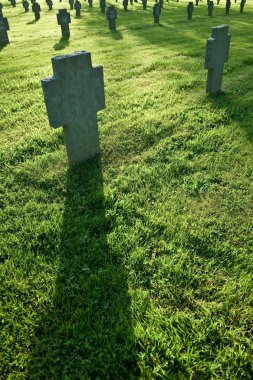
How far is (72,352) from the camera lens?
6.68 ft

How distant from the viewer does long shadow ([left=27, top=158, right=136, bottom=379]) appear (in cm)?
196

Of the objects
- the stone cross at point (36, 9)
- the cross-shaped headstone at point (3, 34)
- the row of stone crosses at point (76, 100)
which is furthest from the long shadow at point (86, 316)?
the stone cross at point (36, 9)

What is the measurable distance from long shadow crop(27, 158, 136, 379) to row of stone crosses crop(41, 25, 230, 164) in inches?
46.8

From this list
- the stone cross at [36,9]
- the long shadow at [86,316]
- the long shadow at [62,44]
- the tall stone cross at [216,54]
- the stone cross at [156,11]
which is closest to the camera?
the long shadow at [86,316]

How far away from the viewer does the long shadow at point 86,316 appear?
1.96 metres

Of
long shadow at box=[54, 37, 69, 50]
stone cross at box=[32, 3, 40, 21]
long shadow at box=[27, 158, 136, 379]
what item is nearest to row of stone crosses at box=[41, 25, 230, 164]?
long shadow at box=[27, 158, 136, 379]

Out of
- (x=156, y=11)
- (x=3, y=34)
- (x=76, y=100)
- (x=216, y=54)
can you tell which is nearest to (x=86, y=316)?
(x=76, y=100)

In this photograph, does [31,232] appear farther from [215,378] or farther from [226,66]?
[226,66]

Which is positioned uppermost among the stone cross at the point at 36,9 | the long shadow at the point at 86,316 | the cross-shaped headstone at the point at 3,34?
the stone cross at the point at 36,9

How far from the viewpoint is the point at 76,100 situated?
11.9 ft

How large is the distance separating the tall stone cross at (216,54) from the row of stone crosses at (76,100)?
10.2 feet

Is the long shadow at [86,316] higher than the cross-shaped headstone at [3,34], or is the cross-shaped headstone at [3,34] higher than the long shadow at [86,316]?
the cross-shaped headstone at [3,34]

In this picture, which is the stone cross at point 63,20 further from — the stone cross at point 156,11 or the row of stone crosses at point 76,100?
the row of stone crosses at point 76,100

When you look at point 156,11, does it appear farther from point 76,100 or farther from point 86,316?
point 86,316
